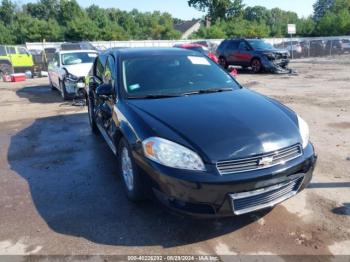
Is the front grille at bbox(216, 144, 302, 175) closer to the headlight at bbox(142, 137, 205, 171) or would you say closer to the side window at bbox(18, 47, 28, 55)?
the headlight at bbox(142, 137, 205, 171)

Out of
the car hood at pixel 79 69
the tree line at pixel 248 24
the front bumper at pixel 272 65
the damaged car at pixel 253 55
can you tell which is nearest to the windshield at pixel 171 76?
the car hood at pixel 79 69

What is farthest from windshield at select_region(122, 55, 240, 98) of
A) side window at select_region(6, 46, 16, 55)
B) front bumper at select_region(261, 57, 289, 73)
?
side window at select_region(6, 46, 16, 55)

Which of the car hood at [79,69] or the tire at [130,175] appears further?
the car hood at [79,69]

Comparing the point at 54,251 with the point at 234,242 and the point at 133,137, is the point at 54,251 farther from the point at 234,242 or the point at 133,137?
the point at 234,242

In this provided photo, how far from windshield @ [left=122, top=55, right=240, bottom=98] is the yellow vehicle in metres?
16.8

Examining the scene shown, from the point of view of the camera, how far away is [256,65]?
18.2m

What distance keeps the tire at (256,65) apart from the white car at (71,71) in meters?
9.07

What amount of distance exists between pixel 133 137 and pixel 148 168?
455 millimetres

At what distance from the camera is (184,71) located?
185 inches

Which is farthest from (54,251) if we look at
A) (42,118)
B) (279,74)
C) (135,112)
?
(279,74)

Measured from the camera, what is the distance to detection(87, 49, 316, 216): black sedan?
3.04 m

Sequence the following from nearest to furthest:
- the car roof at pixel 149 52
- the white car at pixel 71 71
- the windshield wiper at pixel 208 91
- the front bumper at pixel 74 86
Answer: the windshield wiper at pixel 208 91
the car roof at pixel 149 52
the front bumper at pixel 74 86
the white car at pixel 71 71

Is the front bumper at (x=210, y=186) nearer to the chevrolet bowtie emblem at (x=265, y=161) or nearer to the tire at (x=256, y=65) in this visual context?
the chevrolet bowtie emblem at (x=265, y=161)

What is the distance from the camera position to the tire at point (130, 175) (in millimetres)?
3566
